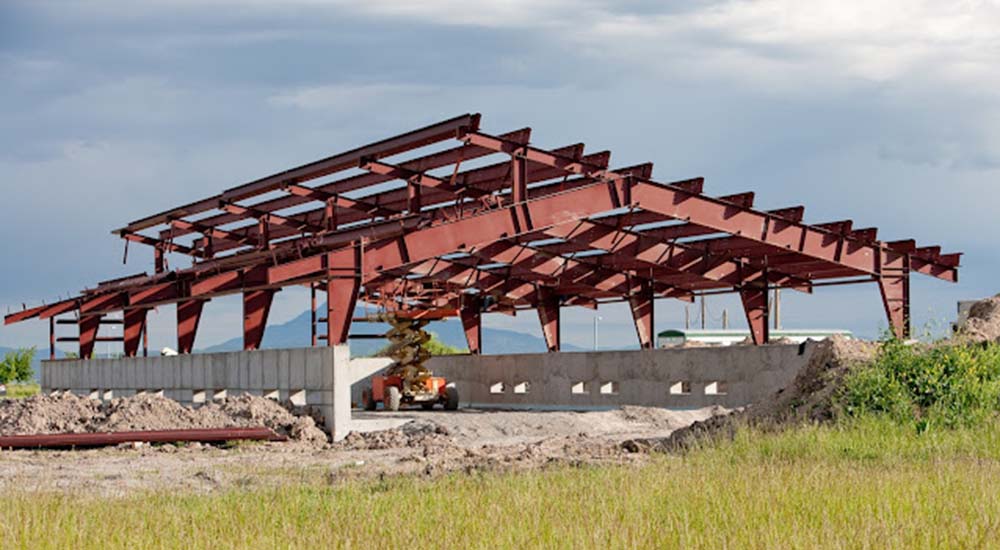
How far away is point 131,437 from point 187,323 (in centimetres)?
1500

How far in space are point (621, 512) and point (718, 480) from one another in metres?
2.12

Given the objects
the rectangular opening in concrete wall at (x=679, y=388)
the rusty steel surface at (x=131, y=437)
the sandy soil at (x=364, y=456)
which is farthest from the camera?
the rectangular opening in concrete wall at (x=679, y=388)

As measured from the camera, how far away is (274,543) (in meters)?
9.77

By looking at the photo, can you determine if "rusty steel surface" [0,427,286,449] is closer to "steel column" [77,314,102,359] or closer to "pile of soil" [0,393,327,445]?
"pile of soil" [0,393,327,445]

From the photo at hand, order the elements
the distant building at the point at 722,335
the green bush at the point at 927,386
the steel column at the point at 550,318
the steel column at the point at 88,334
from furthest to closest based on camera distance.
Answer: the distant building at the point at 722,335
the steel column at the point at 88,334
the steel column at the point at 550,318
the green bush at the point at 927,386

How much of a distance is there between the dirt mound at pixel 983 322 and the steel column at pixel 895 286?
335 centimetres

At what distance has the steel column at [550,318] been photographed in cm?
4294

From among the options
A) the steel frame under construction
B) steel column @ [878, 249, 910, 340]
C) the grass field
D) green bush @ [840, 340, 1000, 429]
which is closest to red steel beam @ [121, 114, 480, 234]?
the steel frame under construction

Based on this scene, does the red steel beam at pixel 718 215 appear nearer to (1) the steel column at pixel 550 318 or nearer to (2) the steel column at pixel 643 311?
(2) the steel column at pixel 643 311

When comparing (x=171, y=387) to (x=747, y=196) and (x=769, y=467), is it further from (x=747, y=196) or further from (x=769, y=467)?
(x=769, y=467)

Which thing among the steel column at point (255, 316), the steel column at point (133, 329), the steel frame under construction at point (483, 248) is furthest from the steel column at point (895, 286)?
the steel column at point (133, 329)

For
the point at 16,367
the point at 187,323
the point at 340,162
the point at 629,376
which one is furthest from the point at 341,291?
the point at 16,367

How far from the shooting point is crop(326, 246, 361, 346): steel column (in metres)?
26.2

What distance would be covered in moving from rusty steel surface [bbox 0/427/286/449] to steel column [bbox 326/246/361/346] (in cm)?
357
